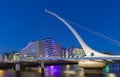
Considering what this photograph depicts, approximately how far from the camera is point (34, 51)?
95875 millimetres

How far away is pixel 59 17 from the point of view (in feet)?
162

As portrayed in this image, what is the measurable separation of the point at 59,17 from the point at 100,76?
1168 cm

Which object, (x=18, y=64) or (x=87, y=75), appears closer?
(x=87, y=75)

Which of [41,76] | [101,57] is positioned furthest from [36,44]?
[101,57]

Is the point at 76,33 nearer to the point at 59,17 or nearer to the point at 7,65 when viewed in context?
the point at 59,17

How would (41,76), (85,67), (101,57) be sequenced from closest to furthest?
(101,57) → (85,67) → (41,76)

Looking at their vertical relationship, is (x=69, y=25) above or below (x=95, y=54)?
above

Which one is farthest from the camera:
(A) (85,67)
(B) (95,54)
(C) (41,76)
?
(C) (41,76)

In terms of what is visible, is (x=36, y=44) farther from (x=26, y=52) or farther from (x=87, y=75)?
(x=87, y=75)

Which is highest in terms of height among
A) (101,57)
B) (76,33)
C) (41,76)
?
(76,33)

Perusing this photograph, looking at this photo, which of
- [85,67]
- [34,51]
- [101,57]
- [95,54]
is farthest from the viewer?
[34,51]

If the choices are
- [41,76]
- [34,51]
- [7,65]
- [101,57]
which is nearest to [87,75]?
[101,57]

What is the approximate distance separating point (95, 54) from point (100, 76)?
3688mm

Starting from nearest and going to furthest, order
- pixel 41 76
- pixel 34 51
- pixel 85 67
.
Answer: pixel 85 67 < pixel 41 76 < pixel 34 51
